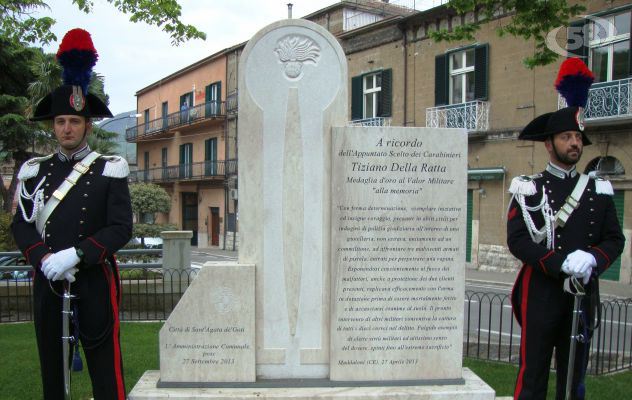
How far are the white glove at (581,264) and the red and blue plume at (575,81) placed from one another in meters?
1.00

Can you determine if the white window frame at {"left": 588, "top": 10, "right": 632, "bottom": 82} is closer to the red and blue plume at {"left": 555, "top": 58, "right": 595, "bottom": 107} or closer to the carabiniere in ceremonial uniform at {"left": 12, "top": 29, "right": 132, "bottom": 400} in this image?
the red and blue plume at {"left": 555, "top": 58, "right": 595, "bottom": 107}

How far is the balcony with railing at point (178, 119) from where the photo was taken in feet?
110

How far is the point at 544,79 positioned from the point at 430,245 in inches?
603

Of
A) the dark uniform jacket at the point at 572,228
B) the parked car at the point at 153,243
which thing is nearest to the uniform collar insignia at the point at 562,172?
the dark uniform jacket at the point at 572,228

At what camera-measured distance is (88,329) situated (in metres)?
3.60

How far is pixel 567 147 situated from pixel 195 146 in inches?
1357

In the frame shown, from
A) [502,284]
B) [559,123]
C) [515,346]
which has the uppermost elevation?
[559,123]

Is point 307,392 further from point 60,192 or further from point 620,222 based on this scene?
point 620,222

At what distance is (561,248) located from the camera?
3.80 m

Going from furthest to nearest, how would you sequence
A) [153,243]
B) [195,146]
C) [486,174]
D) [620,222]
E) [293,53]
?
[195,146] < [153,243] < [486,174] < [620,222] < [293,53]

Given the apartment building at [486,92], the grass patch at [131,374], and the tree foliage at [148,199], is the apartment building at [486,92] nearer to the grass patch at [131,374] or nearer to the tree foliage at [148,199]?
the tree foliage at [148,199]

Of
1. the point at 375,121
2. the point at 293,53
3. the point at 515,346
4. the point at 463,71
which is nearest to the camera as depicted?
the point at 293,53

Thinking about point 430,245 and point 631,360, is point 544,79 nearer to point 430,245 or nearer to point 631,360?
point 631,360

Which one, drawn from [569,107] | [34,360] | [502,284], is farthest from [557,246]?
[502,284]
